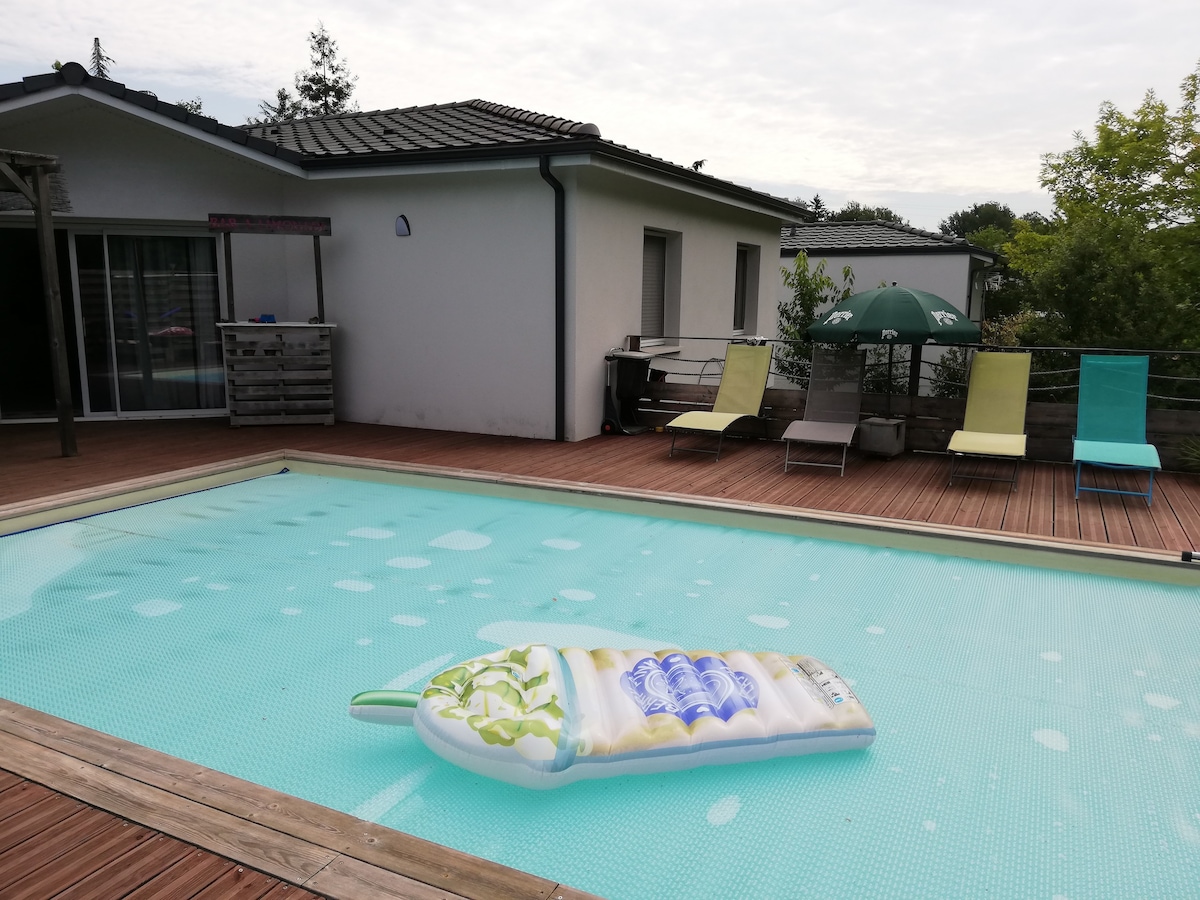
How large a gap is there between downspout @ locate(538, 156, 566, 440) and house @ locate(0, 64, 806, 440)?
0.02 meters

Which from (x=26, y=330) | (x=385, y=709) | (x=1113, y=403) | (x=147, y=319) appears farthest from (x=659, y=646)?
(x=26, y=330)

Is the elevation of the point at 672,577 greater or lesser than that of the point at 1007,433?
lesser

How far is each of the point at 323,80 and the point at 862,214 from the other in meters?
36.5

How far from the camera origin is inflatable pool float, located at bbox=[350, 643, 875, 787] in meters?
2.95

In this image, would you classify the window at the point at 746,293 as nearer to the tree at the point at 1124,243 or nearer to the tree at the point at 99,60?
the tree at the point at 1124,243

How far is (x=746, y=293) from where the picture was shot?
13.7 metres

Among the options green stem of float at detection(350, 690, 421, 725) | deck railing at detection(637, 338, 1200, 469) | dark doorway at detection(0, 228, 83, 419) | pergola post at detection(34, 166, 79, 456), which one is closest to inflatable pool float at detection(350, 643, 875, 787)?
green stem of float at detection(350, 690, 421, 725)

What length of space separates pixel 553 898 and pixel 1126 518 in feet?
17.6

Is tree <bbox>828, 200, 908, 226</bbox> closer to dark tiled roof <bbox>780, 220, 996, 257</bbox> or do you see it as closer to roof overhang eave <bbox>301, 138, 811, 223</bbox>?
dark tiled roof <bbox>780, 220, 996, 257</bbox>

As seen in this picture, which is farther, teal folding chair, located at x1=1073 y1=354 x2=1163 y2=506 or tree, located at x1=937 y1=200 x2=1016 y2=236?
tree, located at x1=937 y1=200 x2=1016 y2=236

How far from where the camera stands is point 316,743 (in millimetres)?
3256

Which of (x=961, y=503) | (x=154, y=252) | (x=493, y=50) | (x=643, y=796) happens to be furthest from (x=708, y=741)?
(x=493, y=50)

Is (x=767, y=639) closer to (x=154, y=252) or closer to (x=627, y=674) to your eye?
(x=627, y=674)

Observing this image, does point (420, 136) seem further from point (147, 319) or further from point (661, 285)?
point (147, 319)
